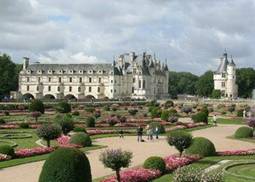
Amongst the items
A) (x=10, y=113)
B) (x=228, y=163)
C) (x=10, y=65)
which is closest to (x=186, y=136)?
(x=228, y=163)

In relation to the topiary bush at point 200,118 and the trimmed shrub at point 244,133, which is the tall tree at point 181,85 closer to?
the topiary bush at point 200,118

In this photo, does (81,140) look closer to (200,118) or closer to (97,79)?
(200,118)

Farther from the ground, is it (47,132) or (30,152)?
(47,132)

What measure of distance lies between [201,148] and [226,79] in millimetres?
99461

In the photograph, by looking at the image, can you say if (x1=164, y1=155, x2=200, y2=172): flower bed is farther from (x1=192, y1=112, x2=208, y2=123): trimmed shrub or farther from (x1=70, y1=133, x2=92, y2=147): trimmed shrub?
(x1=192, y1=112, x2=208, y2=123): trimmed shrub

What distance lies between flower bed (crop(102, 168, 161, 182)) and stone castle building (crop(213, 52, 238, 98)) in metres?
103

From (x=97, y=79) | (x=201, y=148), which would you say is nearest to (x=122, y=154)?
(x=201, y=148)

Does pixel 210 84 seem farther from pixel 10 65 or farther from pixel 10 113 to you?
pixel 10 113

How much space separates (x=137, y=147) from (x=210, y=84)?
104 meters

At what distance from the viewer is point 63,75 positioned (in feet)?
384

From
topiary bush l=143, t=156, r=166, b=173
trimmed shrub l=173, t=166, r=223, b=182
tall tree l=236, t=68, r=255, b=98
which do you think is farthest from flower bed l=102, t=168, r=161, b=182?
tall tree l=236, t=68, r=255, b=98

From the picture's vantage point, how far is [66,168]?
13102 mm

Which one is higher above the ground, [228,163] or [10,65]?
[10,65]

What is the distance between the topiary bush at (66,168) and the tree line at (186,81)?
86.4m
